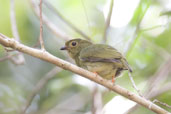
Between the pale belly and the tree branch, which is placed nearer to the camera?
the tree branch

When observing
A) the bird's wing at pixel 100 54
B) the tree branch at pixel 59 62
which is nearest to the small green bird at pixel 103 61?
the bird's wing at pixel 100 54

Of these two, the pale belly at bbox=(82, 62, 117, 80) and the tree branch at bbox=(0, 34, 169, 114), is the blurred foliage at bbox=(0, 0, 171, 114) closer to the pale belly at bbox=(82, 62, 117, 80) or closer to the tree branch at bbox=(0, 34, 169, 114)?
the pale belly at bbox=(82, 62, 117, 80)

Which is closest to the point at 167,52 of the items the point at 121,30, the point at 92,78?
the point at 121,30

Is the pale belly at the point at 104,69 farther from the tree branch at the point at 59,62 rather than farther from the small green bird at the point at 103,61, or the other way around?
the tree branch at the point at 59,62

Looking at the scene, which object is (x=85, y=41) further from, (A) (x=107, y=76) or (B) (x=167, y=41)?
(B) (x=167, y=41)

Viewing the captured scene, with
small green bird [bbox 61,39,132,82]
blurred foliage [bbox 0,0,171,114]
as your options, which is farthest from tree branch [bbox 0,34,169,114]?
blurred foliage [bbox 0,0,171,114]

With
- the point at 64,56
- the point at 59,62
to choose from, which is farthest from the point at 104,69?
the point at 64,56
